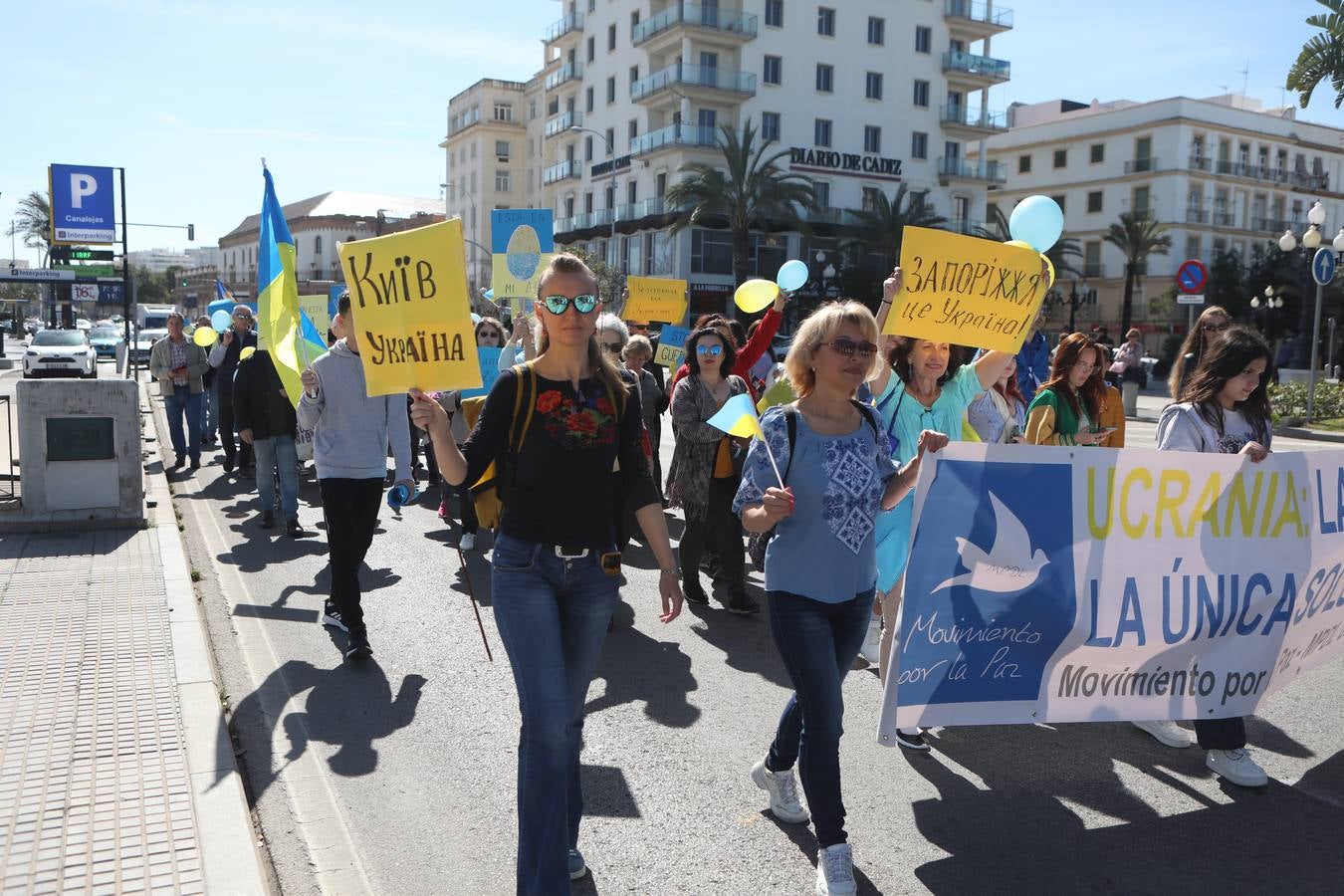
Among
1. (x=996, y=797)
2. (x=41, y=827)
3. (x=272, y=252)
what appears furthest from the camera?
(x=272, y=252)

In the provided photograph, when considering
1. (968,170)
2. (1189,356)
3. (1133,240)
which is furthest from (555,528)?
(968,170)

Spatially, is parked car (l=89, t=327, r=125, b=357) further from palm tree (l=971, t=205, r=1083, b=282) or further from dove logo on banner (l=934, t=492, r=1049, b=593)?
dove logo on banner (l=934, t=492, r=1049, b=593)

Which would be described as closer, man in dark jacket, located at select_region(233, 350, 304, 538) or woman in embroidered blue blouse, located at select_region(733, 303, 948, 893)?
woman in embroidered blue blouse, located at select_region(733, 303, 948, 893)

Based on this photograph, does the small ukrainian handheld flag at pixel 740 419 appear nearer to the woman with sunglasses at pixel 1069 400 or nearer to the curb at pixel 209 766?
the curb at pixel 209 766

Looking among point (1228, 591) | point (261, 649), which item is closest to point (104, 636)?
point (261, 649)

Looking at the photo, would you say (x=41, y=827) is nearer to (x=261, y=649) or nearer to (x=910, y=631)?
(x=261, y=649)

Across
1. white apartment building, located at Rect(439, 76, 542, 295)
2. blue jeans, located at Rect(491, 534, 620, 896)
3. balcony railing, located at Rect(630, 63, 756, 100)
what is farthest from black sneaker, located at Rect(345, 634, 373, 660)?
white apartment building, located at Rect(439, 76, 542, 295)

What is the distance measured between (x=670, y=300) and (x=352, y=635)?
9267 millimetres

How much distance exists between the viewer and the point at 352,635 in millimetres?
5914

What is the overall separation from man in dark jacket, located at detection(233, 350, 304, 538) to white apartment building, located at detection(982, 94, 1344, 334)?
58831mm

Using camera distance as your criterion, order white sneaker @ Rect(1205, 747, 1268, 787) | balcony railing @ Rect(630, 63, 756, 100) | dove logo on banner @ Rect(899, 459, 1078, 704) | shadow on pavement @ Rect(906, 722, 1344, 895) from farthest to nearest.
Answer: balcony railing @ Rect(630, 63, 756, 100) < white sneaker @ Rect(1205, 747, 1268, 787) < dove logo on banner @ Rect(899, 459, 1078, 704) < shadow on pavement @ Rect(906, 722, 1344, 895)

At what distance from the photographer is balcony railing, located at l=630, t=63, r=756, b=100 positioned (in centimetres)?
5241

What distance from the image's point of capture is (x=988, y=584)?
A: 159 inches

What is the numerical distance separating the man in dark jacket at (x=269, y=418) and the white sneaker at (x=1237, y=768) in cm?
747
